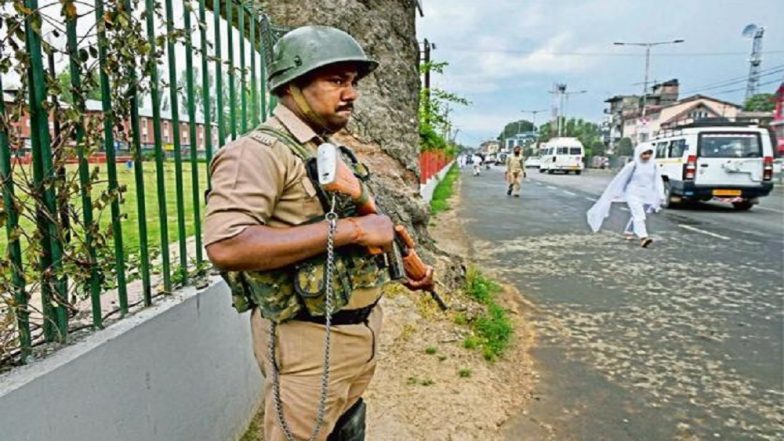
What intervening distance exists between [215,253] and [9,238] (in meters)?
0.54

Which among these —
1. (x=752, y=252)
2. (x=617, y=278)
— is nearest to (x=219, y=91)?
(x=617, y=278)

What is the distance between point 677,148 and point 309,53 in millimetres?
A: 13790

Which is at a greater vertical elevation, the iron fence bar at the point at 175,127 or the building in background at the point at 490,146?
the building in background at the point at 490,146

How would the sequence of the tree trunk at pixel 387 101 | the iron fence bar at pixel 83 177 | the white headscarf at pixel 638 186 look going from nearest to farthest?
1. the iron fence bar at pixel 83 177
2. the tree trunk at pixel 387 101
3. the white headscarf at pixel 638 186

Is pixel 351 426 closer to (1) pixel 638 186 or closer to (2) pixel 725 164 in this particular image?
(1) pixel 638 186

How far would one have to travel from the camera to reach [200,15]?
7.19 ft

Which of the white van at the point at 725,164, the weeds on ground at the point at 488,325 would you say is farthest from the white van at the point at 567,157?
the weeds on ground at the point at 488,325

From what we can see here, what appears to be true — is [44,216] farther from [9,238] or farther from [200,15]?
[200,15]

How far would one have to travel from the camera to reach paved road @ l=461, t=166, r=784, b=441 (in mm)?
2982

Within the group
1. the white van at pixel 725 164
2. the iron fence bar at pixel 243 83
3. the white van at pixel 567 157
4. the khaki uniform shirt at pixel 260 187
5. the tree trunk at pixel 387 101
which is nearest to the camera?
the khaki uniform shirt at pixel 260 187

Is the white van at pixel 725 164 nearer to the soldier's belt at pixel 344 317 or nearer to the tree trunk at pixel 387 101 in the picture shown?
the tree trunk at pixel 387 101

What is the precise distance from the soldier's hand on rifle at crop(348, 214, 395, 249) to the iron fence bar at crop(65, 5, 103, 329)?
78cm

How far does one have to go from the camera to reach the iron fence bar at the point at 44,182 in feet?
4.54

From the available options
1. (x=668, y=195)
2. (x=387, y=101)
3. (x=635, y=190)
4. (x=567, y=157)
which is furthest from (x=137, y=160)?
(x=567, y=157)
